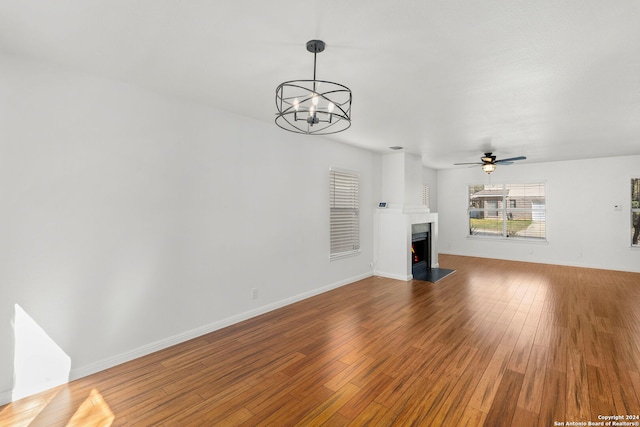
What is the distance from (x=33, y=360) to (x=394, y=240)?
5.30 meters

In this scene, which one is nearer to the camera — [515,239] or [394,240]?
[394,240]

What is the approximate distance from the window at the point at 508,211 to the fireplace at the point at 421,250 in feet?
9.24

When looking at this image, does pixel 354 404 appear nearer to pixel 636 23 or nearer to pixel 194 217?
pixel 194 217

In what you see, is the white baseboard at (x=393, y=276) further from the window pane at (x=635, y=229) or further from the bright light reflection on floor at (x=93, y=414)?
the window pane at (x=635, y=229)

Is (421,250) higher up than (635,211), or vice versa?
(635,211)

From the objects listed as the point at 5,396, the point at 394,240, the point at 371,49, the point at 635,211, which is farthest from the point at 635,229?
the point at 5,396

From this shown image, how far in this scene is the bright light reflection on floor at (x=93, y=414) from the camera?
2.04 metres

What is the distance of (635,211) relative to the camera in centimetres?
666

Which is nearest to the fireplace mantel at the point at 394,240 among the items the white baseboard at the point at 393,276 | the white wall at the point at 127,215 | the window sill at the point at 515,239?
the white baseboard at the point at 393,276

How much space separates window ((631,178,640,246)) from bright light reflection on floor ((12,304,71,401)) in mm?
10109

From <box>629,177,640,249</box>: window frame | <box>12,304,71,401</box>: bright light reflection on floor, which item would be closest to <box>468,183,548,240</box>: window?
<box>629,177,640,249</box>: window frame

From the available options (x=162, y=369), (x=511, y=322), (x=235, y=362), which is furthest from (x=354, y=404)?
(x=511, y=322)

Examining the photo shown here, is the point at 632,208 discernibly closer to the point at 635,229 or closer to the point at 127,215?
the point at 635,229

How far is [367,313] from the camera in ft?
13.4
